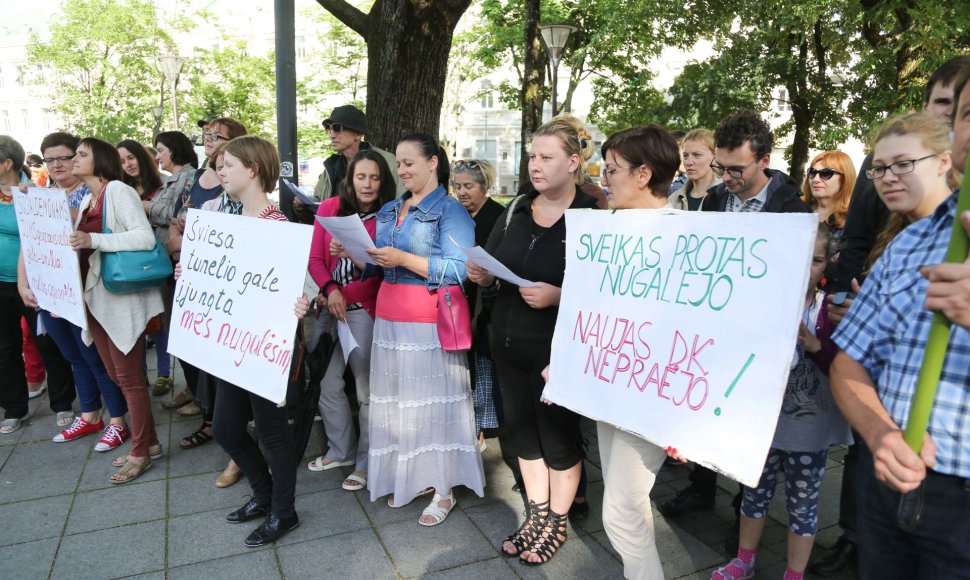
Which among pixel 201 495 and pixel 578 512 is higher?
pixel 578 512

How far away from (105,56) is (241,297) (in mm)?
36992

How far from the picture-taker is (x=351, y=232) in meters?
3.04

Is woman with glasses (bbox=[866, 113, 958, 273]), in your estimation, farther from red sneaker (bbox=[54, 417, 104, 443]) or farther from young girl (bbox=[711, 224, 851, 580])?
red sneaker (bbox=[54, 417, 104, 443])

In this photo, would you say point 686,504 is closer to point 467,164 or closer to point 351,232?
point 351,232

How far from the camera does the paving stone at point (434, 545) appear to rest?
9.84 ft

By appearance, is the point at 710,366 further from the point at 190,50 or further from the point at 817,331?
the point at 190,50

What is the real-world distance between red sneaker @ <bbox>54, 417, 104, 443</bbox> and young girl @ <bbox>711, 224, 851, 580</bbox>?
14.7 ft

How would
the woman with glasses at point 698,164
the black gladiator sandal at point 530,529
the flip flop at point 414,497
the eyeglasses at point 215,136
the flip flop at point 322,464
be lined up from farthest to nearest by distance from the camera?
the eyeglasses at point 215,136 < the woman with glasses at point 698,164 < the flip flop at point 322,464 < the flip flop at point 414,497 < the black gladiator sandal at point 530,529

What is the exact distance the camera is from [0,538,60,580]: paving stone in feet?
9.64

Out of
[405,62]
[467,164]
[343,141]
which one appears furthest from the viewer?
[405,62]

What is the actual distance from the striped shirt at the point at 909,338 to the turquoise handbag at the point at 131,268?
368cm

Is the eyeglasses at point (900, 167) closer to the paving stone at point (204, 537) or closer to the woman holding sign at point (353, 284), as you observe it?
the woman holding sign at point (353, 284)

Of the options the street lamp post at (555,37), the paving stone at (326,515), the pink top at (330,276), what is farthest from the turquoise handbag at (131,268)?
the street lamp post at (555,37)

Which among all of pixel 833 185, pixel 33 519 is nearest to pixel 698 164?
pixel 833 185
